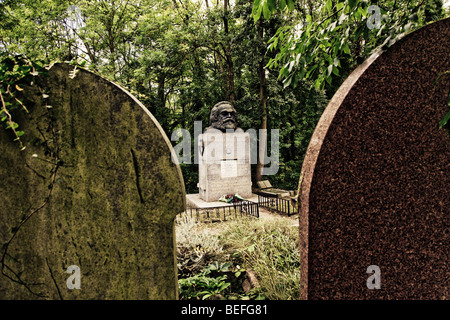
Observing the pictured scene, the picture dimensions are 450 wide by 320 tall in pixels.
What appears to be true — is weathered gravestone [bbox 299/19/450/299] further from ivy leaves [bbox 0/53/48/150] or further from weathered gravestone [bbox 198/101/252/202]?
weathered gravestone [bbox 198/101/252/202]

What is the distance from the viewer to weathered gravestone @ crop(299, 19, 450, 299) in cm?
179

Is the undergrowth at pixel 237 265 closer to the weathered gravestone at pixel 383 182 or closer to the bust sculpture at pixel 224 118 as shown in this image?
the weathered gravestone at pixel 383 182

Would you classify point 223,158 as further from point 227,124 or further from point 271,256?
point 271,256

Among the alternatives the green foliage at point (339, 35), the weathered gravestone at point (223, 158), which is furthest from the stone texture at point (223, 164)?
the green foliage at point (339, 35)

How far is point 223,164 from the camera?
39.7 feet

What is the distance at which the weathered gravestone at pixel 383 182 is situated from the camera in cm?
179

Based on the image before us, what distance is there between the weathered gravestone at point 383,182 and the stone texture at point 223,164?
1004 cm

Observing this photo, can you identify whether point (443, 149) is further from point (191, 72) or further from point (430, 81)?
point (191, 72)

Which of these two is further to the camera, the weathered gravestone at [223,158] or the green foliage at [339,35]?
the weathered gravestone at [223,158]

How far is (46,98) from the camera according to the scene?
1.78 m

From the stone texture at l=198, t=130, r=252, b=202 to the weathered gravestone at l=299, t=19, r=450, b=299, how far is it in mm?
10043

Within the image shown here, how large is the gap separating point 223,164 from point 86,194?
33.7 ft

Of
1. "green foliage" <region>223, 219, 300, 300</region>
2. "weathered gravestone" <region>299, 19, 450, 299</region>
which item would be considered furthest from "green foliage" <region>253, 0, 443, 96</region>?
"green foliage" <region>223, 219, 300, 300</region>

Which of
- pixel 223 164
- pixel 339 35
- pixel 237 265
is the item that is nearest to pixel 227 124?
pixel 223 164
